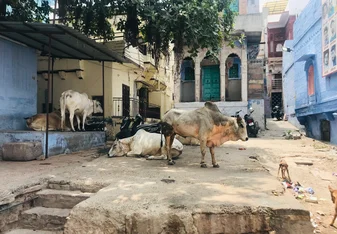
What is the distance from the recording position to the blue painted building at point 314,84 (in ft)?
40.4

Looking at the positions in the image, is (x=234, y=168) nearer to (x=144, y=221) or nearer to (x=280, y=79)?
(x=144, y=221)

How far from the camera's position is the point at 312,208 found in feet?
15.5

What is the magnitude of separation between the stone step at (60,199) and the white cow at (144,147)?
308 cm

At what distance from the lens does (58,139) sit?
25.7 ft

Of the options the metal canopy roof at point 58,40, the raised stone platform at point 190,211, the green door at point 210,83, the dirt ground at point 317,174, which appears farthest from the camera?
the green door at point 210,83

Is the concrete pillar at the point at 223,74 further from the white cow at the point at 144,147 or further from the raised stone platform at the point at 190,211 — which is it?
the raised stone platform at the point at 190,211

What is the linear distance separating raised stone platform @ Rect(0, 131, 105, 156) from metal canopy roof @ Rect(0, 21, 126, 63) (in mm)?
2888

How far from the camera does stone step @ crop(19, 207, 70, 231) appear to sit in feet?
12.0

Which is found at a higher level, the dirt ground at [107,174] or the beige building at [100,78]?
the beige building at [100,78]

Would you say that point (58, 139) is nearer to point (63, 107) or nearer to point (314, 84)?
point (63, 107)

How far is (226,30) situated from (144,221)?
9235 millimetres

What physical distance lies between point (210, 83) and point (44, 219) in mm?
14596

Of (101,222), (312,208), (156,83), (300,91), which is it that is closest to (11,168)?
(101,222)

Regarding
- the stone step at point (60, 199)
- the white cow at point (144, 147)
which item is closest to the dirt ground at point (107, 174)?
the stone step at point (60, 199)
